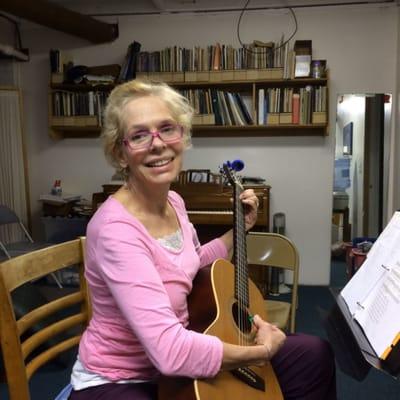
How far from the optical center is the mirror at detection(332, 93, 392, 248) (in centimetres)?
328

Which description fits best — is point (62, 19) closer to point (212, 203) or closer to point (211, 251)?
point (212, 203)

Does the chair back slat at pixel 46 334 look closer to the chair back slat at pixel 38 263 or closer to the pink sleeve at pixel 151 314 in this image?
the chair back slat at pixel 38 263

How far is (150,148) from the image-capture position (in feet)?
3.36

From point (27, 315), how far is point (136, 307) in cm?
39

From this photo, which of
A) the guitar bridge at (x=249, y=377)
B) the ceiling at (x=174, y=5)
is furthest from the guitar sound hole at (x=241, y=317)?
the ceiling at (x=174, y=5)

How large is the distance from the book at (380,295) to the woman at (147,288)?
224 mm

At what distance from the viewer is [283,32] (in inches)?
130

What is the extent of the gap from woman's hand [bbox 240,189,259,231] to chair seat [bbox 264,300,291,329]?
0.59m

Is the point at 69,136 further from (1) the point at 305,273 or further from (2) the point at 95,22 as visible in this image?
(1) the point at 305,273

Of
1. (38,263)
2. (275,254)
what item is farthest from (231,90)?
(38,263)

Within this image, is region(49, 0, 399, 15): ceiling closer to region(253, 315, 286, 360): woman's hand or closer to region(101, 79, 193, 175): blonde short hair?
region(101, 79, 193, 175): blonde short hair

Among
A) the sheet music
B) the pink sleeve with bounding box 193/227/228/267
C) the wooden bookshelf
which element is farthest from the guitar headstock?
the wooden bookshelf

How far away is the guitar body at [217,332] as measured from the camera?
0.90 m

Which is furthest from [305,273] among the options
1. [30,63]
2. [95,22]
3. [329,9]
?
[30,63]
